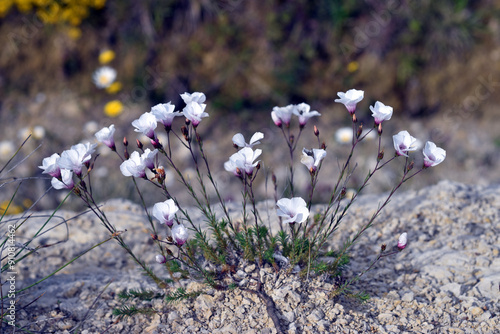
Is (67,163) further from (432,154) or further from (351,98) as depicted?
(432,154)

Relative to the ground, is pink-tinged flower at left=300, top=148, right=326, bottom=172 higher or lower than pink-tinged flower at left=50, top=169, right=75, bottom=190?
lower

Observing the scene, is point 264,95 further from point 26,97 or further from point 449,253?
point 449,253

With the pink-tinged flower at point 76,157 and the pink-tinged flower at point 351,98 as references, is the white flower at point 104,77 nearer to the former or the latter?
the pink-tinged flower at point 76,157

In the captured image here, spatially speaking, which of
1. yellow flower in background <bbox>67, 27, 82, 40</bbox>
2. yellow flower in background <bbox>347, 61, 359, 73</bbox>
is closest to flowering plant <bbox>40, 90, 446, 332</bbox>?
yellow flower in background <bbox>347, 61, 359, 73</bbox>

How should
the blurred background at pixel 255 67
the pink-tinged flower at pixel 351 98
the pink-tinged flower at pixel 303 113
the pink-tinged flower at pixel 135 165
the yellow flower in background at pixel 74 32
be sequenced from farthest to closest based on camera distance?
the yellow flower in background at pixel 74 32 → the blurred background at pixel 255 67 → the pink-tinged flower at pixel 303 113 → the pink-tinged flower at pixel 351 98 → the pink-tinged flower at pixel 135 165

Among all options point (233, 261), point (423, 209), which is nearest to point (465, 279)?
point (423, 209)

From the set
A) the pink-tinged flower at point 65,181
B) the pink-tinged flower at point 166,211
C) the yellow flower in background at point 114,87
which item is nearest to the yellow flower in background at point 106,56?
the yellow flower in background at point 114,87

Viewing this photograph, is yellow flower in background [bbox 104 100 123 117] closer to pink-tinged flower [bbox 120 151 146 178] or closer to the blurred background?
the blurred background
